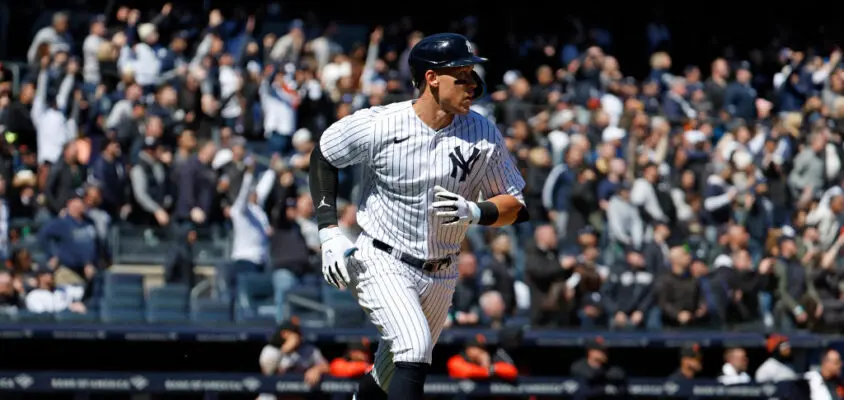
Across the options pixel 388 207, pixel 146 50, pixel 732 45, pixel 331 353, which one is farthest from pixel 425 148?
pixel 732 45

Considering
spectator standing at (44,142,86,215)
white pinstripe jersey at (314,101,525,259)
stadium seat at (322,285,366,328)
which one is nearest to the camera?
white pinstripe jersey at (314,101,525,259)

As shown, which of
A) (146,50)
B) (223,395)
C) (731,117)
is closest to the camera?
(223,395)

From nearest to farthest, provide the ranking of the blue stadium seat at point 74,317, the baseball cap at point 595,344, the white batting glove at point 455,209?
the white batting glove at point 455,209
the baseball cap at point 595,344
the blue stadium seat at point 74,317

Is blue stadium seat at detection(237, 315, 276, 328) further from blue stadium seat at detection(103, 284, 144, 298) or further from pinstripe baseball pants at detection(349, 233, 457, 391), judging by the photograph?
pinstripe baseball pants at detection(349, 233, 457, 391)

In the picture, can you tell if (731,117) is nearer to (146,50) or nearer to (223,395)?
(146,50)

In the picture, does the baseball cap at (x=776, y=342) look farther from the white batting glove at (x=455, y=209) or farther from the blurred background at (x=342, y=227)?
the white batting glove at (x=455, y=209)

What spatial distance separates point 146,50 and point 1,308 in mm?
4930

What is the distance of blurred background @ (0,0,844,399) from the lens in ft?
38.8

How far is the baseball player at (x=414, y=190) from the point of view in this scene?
6.27 metres

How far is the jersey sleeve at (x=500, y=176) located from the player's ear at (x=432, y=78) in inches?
15.5

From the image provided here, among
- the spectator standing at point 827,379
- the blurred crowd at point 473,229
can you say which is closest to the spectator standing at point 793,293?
the blurred crowd at point 473,229

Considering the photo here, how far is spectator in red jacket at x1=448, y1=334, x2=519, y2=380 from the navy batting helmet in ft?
16.9

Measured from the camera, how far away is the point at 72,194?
1318 centimetres

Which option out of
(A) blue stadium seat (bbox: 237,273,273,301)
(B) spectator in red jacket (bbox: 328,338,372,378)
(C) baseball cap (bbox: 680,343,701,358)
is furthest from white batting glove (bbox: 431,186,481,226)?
(A) blue stadium seat (bbox: 237,273,273,301)
